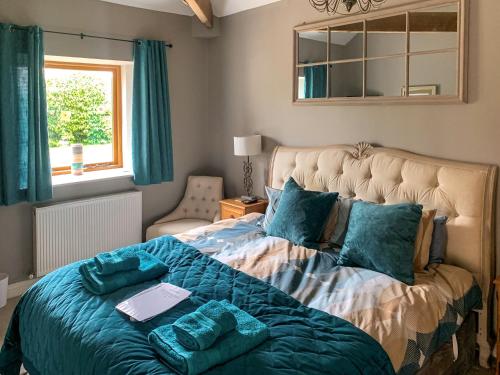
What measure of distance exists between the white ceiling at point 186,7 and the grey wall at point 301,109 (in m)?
0.07

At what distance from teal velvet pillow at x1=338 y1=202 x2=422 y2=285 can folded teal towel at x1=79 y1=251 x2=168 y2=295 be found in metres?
1.09

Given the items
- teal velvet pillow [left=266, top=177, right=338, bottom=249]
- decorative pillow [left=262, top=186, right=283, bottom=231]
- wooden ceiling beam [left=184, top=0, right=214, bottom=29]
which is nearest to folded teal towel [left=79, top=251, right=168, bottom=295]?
teal velvet pillow [left=266, top=177, right=338, bottom=249]

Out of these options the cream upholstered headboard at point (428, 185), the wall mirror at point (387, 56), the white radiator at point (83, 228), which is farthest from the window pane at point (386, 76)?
the white radiator at point (83, 228)

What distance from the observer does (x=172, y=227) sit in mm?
4273

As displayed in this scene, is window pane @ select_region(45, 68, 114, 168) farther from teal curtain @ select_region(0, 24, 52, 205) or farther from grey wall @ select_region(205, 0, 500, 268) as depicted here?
grey wall @ select_region(205, 0, 500, 268)

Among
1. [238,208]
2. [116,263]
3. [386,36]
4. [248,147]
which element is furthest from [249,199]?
[116,263]

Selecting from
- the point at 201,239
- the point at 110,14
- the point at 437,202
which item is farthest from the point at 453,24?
the point at 110,14

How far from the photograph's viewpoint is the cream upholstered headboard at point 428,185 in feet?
8.89

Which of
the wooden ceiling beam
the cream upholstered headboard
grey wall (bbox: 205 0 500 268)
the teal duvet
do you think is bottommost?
the teal duvet

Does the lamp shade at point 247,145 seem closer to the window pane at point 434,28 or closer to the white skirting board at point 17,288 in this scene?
the window pane at point 434,28

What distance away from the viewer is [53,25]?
371 cm

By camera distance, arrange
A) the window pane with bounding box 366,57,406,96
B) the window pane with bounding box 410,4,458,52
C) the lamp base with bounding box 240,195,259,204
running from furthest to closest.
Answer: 1. the lamp base with bounding box 240,195,259,204
2. the window pane with bounding box 366,57,406,96
3. the window pane with bounding box 410,4,458,52

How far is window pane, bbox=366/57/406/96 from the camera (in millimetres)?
3141

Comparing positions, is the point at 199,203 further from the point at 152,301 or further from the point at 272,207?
the point at 152,301
